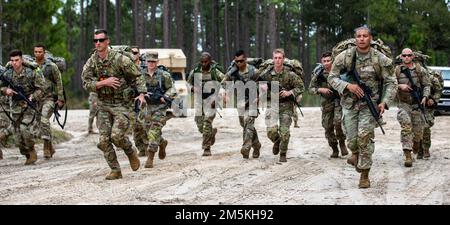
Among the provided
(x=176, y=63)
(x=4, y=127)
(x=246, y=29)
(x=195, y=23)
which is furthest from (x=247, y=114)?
(x=246, y=29)

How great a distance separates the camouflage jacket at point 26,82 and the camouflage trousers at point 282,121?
4.09m

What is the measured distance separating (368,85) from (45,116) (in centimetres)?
644

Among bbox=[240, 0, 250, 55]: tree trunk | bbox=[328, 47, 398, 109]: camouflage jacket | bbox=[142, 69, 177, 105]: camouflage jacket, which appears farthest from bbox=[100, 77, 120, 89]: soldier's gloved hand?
bbox=[240, 0, 250, 55]: tree trunk

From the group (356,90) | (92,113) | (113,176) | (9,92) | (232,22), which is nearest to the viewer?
(356,90)

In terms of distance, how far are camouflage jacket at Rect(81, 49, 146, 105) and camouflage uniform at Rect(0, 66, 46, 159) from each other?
8.70ft

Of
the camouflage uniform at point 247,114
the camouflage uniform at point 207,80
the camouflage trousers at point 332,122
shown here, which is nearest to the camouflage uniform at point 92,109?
the camouflage uniform at point 207,80

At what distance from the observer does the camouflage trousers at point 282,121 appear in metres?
11.8

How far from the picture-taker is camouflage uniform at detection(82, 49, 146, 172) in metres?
9.43

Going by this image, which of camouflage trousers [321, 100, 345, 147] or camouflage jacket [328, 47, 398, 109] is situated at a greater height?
camouflage jacket [328, 47, 398, 109]

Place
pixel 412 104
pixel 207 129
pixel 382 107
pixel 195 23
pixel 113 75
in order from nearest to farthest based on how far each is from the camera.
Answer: pixel 382 107, pixel 113 75, pixel 412 104, pixel 207 129, pixel 195 23

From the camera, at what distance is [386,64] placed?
8734mm

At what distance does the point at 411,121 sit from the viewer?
39.1 feet

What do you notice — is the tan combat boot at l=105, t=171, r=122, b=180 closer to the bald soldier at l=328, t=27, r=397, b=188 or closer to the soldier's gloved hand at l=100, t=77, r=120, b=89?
the soldier's gloved hand at l=100, t=77, r=120, b=89

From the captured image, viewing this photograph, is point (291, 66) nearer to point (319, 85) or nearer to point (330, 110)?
point (319, 85)
